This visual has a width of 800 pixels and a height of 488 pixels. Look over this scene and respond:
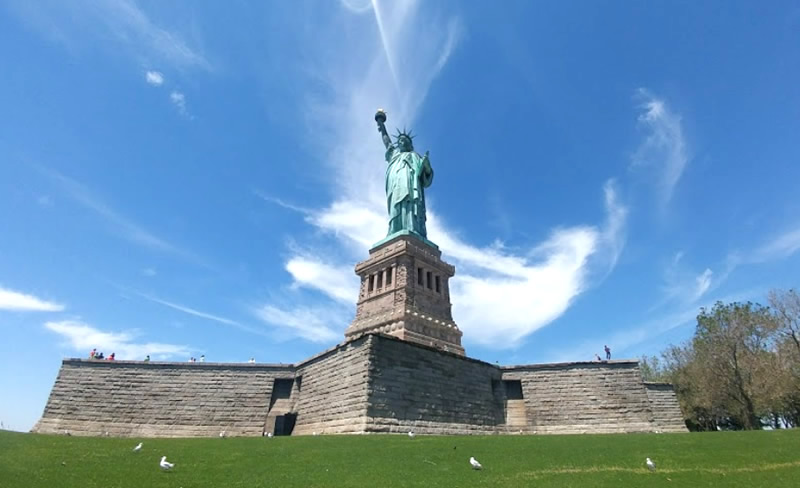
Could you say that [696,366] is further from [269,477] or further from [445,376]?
[269,477]

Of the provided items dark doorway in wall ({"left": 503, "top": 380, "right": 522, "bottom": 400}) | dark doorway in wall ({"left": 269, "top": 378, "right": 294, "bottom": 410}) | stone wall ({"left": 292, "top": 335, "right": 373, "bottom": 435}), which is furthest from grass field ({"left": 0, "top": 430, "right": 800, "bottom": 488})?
dark doorway in wall ({"left": 503, "top": 380, "right": 522, "bottom": 400})

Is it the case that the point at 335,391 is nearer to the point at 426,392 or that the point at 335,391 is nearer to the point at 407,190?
the point at 426,392

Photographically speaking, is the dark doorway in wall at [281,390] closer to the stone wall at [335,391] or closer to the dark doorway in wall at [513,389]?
the stone wall at [335,391]

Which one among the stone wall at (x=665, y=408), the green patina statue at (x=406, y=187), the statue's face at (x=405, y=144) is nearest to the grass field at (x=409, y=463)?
the stone wall at (x=665, y=408)

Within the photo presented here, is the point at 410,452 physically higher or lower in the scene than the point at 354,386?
lower

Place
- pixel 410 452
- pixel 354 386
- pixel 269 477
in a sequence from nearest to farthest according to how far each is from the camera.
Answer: pixel 269 477, pixel 410 452, pixel 354 386

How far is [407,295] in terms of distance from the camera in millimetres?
30031

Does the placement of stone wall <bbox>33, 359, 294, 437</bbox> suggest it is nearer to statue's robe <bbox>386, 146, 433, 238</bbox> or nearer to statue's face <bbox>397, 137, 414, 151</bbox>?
statue's robe <bbox>386, 146, 433, 238</bbox>

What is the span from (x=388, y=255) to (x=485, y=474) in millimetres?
23257

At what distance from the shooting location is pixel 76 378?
2733cm

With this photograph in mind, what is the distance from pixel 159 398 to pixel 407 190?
22.9 m

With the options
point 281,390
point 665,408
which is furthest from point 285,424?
point 665,408

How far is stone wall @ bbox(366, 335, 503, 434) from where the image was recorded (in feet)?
64.8

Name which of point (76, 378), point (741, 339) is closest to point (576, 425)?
point (741, 339)
